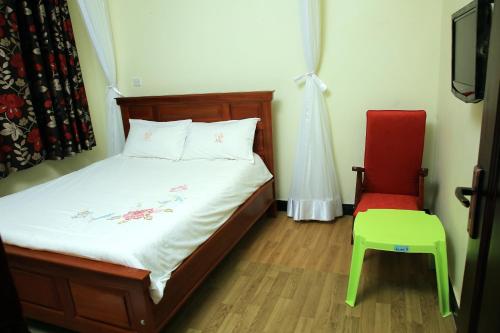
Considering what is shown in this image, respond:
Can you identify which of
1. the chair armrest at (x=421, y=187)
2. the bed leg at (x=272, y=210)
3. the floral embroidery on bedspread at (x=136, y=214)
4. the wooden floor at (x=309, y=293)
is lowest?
the wooden floor at (x=309, y=293)

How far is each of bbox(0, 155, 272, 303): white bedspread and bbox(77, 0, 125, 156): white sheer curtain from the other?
25.4 inches

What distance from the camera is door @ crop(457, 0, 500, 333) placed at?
96cm

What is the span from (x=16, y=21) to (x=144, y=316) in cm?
260

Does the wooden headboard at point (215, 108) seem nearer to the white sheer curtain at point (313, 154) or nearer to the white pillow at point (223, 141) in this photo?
the white pillow at point (223, 141)

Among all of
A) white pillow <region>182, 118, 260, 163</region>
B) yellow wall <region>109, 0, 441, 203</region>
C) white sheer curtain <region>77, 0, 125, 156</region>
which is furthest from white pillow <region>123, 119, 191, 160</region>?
yellow wall <region>109, 0, 441, 203</region>

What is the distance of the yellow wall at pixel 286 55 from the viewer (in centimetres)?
273

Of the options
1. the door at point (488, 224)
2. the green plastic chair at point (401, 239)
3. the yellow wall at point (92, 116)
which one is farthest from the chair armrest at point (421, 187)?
the yellow wall at point (92, 116)

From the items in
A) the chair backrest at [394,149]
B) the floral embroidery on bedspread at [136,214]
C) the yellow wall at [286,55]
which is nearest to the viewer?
the floral embroidery on bedspread at [136,214]

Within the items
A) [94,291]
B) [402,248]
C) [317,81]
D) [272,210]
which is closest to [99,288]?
[94,291]

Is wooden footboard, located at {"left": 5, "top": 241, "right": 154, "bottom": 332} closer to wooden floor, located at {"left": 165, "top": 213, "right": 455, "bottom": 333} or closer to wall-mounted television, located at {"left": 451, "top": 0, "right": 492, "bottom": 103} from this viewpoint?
wooden floor, located at {"left": 165, "top": 213, "right": 455, "bottom": 333}

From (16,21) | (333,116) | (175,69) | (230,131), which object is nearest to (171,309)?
(230,131)

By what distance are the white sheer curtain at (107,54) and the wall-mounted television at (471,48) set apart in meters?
2.94

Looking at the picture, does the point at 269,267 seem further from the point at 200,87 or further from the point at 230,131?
the point at 200,87

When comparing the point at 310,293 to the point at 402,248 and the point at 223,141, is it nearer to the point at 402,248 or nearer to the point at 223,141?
the point at 402,248
